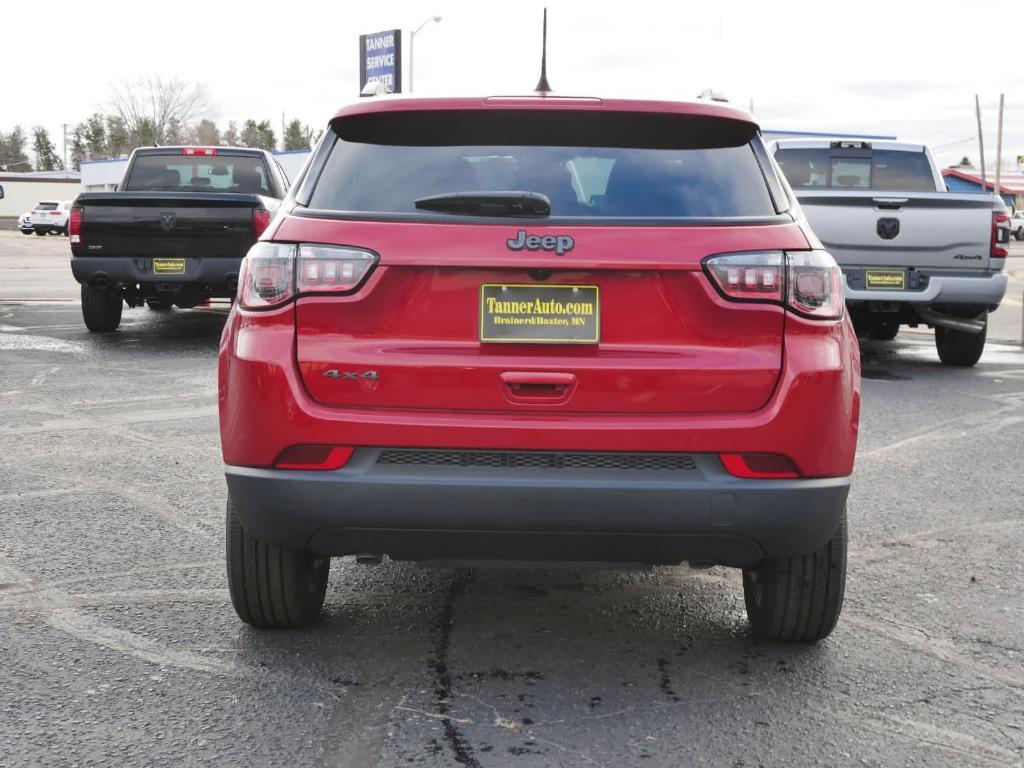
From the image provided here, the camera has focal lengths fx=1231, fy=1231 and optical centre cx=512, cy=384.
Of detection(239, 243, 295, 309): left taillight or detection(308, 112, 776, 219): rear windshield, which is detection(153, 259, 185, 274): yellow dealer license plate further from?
detection(239, 243, 295, 309): left taillight

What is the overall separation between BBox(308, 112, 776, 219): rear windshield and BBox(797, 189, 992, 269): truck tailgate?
686cm

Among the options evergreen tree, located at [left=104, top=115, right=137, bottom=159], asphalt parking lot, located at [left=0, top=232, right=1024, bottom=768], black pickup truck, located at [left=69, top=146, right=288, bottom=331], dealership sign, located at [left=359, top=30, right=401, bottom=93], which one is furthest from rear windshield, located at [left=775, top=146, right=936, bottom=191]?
evergreen tree, located at [left=104, top=115, right=137, bottom=159]

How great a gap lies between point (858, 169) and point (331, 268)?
9.76 metres

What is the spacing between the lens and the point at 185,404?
27.6ft

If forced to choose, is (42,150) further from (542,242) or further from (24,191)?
(542,242)

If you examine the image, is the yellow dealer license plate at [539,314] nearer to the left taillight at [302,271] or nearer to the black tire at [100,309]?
the left taillight at [302,271]

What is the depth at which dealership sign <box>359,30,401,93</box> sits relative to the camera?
6469cm

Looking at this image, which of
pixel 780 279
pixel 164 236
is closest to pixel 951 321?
pixel 164 236

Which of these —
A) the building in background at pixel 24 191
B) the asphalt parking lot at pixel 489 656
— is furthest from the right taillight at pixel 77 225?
the building in background at pixel 24 191

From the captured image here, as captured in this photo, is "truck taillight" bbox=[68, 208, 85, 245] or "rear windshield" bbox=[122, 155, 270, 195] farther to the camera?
"rear windshield" bbox=[122, 155, 270, 195]

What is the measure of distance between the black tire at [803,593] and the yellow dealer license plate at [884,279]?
6997mm

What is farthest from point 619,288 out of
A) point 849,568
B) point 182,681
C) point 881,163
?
point 881,163

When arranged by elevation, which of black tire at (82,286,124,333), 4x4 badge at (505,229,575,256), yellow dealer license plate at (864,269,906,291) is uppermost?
4x4 badge at (505,229,575,256)

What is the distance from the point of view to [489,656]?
3668mm
